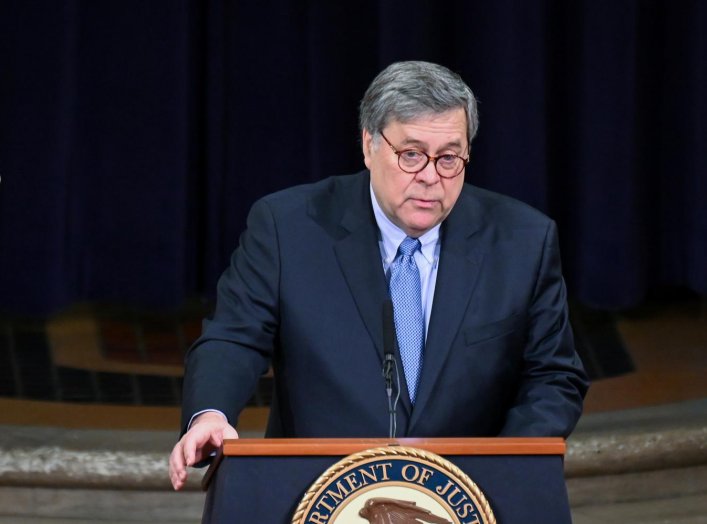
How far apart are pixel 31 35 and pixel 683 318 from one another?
2.04m

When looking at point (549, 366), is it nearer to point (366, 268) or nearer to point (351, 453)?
point (366, 268)

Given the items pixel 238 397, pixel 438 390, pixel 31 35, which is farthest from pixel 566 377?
pixel 31 35

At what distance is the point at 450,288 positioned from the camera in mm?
2230

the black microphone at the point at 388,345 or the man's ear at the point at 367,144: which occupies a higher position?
the man's ear at the point at 367,144

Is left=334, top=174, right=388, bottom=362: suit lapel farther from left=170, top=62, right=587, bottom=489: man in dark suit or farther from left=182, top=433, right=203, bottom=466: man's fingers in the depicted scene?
left=182, top=433, right=203, bottom=466: man's fingers

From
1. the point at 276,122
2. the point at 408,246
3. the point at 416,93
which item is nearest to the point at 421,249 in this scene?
the point at 408,246

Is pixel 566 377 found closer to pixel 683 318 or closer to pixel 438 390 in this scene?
pixel 438 390

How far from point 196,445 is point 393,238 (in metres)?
0.51

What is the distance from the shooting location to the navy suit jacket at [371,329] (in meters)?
2.18

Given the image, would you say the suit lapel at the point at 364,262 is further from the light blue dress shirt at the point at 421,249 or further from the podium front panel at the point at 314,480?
the podium front panel at the point at 314,480

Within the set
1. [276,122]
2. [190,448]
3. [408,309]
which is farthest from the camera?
[276,122]

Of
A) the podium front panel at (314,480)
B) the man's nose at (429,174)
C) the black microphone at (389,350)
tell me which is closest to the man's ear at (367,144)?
the man's nose at (429,174)

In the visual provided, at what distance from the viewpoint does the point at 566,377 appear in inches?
88.1

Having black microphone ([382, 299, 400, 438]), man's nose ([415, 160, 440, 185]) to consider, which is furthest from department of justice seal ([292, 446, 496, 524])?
man's nose ([415, 160, 440, 185])
